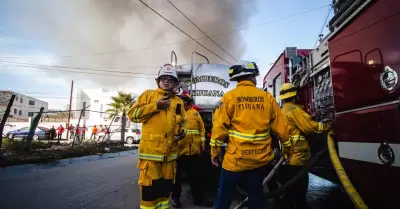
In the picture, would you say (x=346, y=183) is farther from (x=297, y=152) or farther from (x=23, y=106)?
(x=23, y=106)

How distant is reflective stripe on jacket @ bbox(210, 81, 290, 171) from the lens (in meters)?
2.32

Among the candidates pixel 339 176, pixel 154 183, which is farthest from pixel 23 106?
pixel 339 176

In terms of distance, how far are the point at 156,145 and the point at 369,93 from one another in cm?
178

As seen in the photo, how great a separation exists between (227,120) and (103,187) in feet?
12.3

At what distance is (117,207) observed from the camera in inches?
148

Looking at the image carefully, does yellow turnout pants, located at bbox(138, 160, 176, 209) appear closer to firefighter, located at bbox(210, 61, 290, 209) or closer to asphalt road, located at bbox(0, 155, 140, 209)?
firefighter, located at bbox(210, 61, 290, 209)

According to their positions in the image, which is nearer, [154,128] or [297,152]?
[154,128]

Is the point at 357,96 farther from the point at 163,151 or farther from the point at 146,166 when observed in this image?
the point at 146,166

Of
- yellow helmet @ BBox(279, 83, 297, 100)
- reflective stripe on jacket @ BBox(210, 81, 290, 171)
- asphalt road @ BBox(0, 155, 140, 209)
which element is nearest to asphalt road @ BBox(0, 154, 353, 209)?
asphalt road @ BBox(0, 155, 140, 209)

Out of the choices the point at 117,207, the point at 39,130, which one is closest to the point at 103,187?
the point at 117,207

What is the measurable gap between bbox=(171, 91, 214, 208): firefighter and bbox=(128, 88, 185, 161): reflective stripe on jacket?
119 centimetres

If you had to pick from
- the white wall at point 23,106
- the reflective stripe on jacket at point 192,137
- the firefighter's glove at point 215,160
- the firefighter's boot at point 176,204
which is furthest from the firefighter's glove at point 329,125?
the white wall at point 23,106

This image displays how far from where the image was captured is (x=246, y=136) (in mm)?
2316

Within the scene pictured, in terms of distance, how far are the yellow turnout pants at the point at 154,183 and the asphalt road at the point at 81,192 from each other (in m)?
→ 1.62
